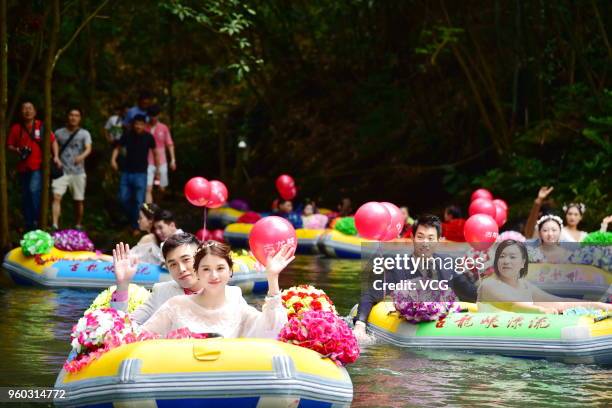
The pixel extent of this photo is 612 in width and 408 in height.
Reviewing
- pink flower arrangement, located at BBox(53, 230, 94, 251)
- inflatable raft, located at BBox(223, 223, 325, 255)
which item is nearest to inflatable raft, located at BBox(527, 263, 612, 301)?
pink flower arrangement, located at BBox(53, 230, 94, 251)

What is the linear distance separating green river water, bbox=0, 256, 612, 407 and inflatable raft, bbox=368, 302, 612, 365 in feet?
0.22

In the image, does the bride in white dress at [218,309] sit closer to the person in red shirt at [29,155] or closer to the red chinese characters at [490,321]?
the red chinese characters at [490,321]

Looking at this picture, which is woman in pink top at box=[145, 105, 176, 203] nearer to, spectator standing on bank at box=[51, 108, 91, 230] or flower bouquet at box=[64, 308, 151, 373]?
spectator standing on bank at box=[51, 108, 91, 230]

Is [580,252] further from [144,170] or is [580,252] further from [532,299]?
[144,170]

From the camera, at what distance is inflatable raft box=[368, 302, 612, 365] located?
8312 millimetres

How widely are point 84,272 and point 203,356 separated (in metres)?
7.12

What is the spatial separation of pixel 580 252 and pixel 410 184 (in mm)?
9311

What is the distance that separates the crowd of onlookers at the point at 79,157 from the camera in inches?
603

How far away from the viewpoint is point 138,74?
28.8 meters

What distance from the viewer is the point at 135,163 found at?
16.0 m

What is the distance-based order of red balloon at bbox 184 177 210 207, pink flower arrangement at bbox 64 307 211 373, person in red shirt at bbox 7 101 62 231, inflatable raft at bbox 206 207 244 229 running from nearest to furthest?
pink flower arrangement at bbox 64 307 211 373 → red balloon at bbox 184 177 210 207 → person in red shirt at bbox 7 101 62 231 → inflatable raft at bbox 206 207 244 229

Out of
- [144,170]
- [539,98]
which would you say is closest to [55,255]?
[144,170]

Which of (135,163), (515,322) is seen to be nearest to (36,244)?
(135,163)

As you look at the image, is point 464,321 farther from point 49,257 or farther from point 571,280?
point 49,257
